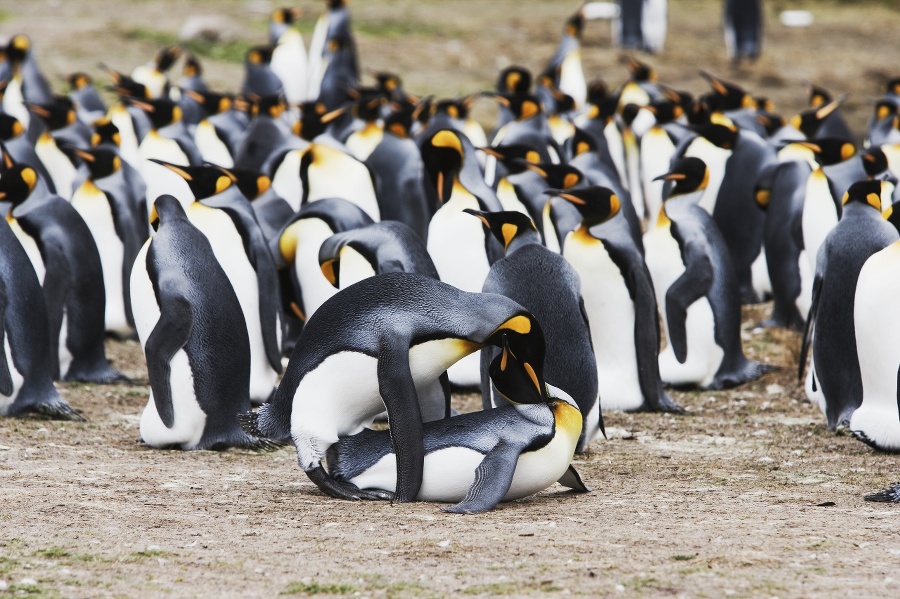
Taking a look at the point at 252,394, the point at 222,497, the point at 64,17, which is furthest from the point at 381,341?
the point at 64,17

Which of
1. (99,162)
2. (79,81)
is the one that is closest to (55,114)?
(99,162)

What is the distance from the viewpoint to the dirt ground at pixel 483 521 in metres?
3.15

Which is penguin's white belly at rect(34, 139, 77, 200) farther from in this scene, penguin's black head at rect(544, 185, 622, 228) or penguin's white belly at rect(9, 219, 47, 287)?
penguin's black head at rect(544, 185, 622, 228)

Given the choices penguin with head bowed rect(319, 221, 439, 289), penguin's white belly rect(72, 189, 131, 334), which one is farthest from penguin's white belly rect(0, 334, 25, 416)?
penguin's white belly rect(72, 189, 131, 334)

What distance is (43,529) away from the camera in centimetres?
368

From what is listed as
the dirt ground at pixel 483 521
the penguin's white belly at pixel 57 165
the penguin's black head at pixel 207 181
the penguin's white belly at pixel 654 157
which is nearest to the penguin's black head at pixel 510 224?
the dirt ground at pixel 483 521

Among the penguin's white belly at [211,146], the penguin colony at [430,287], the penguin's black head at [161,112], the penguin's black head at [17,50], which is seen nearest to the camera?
the penguin colony at [430,287]

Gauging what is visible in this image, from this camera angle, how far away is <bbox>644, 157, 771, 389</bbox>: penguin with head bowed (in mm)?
7113

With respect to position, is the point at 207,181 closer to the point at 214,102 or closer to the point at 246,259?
the point at 246,259

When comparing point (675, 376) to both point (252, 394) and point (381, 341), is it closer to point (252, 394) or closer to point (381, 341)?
point (252, 394)

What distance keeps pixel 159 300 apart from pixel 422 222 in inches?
188

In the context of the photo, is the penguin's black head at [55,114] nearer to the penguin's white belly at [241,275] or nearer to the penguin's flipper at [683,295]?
the penguin's white belly at [241,275]

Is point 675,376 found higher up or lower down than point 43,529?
lower down

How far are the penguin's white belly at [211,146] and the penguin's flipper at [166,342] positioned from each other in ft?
22.8
